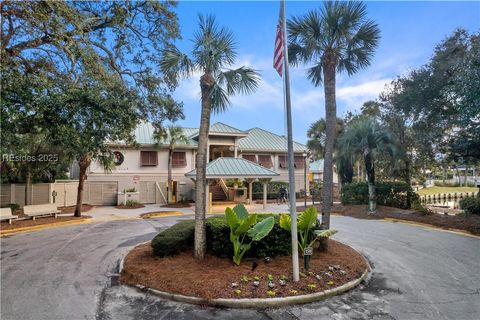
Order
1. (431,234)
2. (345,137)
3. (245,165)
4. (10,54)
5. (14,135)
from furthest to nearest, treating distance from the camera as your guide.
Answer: (245,165)
(345,137)
(431,234)
(10,54)
(14,135)

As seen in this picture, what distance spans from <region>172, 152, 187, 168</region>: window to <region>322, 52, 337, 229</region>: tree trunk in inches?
745

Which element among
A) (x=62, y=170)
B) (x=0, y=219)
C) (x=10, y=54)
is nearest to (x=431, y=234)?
(x=10, y=54)

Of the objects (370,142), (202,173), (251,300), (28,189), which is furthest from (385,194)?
(28,189)

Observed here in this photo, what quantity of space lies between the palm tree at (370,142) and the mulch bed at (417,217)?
2.74 feet

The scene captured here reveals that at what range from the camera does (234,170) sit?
21.5 metres

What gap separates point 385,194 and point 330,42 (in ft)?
47.9

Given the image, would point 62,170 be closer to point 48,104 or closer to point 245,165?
point 245,165

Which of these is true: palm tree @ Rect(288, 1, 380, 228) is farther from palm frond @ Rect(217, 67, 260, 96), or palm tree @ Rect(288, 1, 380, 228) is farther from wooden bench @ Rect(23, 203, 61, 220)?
wooden bench @ Rect(23, 203, 61, 220)

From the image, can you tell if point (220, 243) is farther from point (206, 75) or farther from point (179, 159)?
point (179, 159)

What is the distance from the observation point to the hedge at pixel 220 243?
8.08 m

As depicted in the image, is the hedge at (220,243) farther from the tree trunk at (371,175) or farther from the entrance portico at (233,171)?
the tree trunk at (371,175)

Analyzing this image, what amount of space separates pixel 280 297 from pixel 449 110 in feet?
44.7

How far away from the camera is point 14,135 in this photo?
816cm

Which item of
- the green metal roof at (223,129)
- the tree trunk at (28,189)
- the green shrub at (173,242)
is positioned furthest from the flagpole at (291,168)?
the tree trunk at (28,189)
